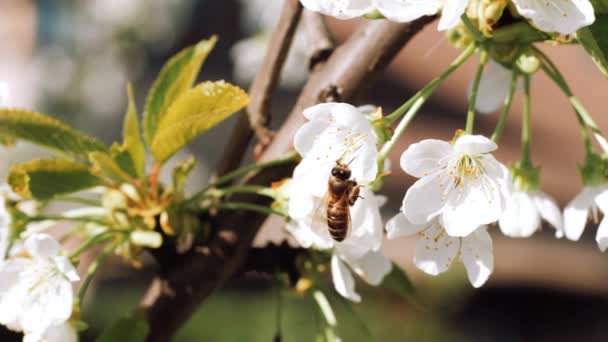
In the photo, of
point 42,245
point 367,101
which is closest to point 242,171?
point 42,245

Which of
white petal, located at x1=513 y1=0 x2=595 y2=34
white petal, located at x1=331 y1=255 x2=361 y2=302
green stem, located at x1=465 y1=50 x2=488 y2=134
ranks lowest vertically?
white petal, located at x1=331 y1=255 x2=361 y2=302

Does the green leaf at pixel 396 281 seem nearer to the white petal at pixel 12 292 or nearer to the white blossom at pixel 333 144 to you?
the white blossom at pixel 333 144

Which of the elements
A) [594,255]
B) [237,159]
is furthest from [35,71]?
[594,255]

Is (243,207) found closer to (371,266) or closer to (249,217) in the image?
(249,217)

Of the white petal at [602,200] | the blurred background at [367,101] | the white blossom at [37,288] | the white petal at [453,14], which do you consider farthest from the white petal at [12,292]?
the blurred background at [367,101]

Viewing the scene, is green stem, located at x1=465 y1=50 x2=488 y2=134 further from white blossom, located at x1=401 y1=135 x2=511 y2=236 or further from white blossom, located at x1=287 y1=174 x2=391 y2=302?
white blossom, located at x1=287 y1=174 x2=391 y2=302

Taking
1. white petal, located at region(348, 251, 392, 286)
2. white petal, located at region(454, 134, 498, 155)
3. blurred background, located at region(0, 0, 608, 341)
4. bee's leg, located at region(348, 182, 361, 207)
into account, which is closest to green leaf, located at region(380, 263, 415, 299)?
white petal, located at region(348, 251, 392, 286)

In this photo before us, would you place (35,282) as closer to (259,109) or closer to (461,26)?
(259,109)
